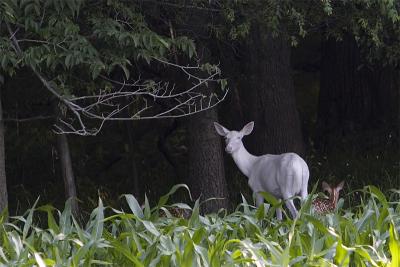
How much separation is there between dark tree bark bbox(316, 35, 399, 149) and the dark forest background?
0.07 feet

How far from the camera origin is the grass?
5.61 m

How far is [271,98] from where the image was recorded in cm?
1321

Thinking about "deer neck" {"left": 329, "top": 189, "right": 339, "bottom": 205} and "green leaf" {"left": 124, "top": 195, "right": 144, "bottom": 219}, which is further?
"deer neck" {"left": 329, "top": 189, "right": 339, "bottom": 205}

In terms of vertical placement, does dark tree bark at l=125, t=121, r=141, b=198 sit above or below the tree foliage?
below

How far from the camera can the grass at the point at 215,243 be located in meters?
5.61

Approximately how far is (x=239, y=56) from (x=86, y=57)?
4.58m

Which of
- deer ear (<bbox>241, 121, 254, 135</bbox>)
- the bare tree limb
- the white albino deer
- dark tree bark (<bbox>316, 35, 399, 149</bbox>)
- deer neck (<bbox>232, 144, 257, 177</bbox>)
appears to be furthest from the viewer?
dark tree bark (<bbox>316, 35, 399, 149</bbox>)

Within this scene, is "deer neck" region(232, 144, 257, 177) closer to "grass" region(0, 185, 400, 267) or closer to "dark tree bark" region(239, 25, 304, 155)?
"dark tree bark" region(239, 25, 304, 155)

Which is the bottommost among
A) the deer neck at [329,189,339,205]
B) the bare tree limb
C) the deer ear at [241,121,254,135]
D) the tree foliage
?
the deer neck at [329,189,339,205]

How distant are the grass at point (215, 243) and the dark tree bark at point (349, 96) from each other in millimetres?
9987

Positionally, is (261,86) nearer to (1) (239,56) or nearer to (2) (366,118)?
(1) (239,56)

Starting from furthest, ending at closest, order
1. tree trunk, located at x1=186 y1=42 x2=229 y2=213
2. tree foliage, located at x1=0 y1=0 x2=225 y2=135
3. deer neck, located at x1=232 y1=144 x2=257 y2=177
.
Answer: tree trunk, located at x1=186 y1=42 x2=229 y2=213 → deer neck, located at x1=232 y1=144 x2=257 y2=177 → tree foliage, located at x1=0 y1=0 x2=225 y2=135

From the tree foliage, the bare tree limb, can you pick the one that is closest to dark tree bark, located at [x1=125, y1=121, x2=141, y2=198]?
the bare tree limb

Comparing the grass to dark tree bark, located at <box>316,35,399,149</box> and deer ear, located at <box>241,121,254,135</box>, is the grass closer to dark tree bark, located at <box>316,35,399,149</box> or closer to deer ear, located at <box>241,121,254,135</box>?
deer ear, located at <box>241,121,254,135</box>
